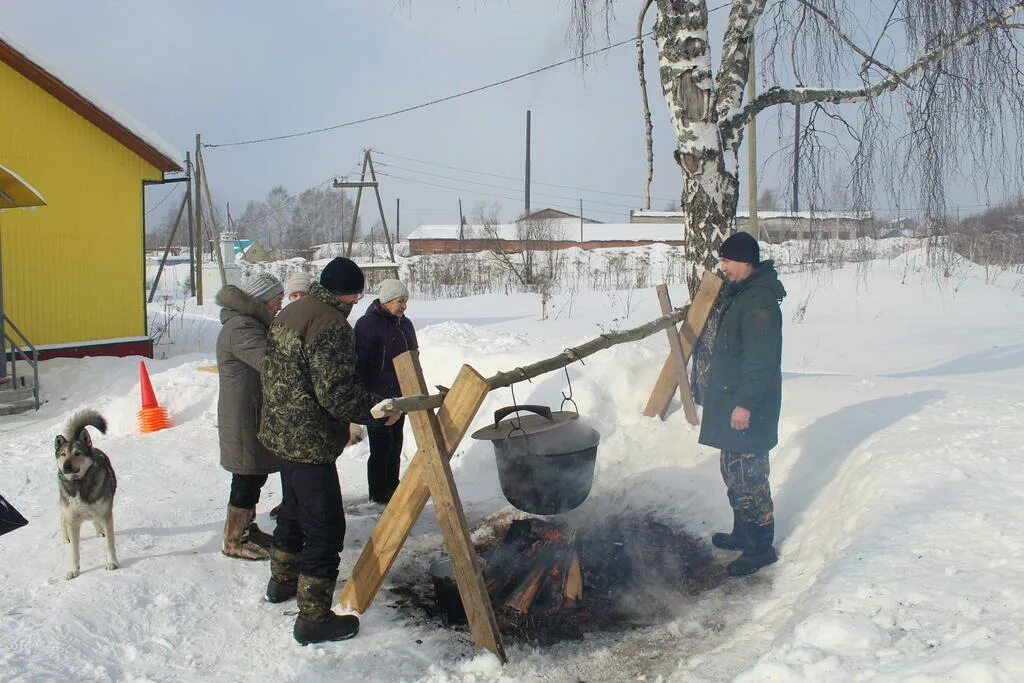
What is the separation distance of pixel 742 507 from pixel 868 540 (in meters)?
0.83

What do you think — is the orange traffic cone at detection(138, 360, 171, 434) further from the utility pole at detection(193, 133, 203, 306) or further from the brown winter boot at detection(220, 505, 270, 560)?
the utility pole at detection(193, 133, 203, 306)

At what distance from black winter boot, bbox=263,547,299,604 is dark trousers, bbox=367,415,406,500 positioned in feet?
5.25

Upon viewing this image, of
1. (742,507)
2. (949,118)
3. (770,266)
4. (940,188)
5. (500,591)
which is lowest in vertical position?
(500,591)

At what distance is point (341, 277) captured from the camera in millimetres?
3781

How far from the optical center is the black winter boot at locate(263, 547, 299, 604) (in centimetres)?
410

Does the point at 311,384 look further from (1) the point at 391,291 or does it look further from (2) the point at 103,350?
(2) the point at 103,350

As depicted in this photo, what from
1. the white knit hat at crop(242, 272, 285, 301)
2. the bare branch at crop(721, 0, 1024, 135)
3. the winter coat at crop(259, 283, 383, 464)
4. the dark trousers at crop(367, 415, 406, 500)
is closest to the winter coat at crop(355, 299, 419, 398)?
the dark trousers at crop(367, 415, 406, 500)

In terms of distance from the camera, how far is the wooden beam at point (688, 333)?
590 centimetres

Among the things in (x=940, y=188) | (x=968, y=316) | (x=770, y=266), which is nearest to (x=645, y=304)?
(x=968, y=316)

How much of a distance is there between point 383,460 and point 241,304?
1.78 meters

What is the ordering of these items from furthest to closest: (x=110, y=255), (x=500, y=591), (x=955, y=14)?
1. (x=110, y=255)
2. (x=955, y=14)
3. (x=500, y=591)

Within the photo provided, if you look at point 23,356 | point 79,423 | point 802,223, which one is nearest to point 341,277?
point 79,423

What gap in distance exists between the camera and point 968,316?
1407 centimetres

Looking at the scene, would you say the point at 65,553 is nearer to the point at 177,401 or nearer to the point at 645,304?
the point at 177,401
